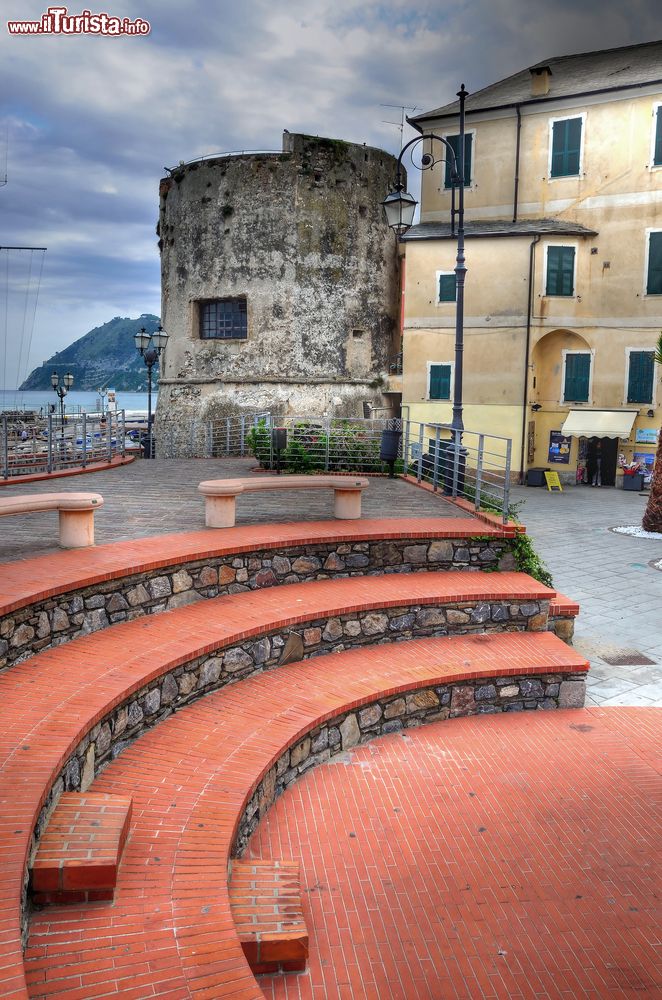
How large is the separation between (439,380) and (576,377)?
490cm

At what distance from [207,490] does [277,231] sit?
21.4 m

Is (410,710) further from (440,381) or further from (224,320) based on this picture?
(224,320)

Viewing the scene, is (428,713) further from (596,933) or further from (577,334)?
(577,334)

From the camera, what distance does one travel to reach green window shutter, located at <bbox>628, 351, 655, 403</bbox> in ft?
81.6

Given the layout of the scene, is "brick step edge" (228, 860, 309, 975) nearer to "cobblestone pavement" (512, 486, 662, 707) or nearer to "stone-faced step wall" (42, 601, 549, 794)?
"stone-faced step wall" (42, 601, 549, 794)

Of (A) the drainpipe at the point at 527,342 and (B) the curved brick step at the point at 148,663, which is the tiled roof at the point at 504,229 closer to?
(A) the drainpipe at the point at 527,342

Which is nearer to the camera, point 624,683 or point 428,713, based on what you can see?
point 428,713

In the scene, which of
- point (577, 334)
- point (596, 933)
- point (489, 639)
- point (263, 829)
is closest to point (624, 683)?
point (489, 639)

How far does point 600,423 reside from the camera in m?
25.3

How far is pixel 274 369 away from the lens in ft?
93.0

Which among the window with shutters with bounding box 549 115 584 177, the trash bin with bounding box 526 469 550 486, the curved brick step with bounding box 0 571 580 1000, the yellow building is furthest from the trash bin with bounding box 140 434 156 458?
the curved brick step with bounding box 0 571 580 1000

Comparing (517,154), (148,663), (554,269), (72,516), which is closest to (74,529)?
(72,516)

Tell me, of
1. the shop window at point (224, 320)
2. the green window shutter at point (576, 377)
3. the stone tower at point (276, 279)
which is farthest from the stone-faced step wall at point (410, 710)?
the shop window at point (224, 320)

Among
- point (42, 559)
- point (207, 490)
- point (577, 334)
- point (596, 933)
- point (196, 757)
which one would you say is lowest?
point (596, 933)
